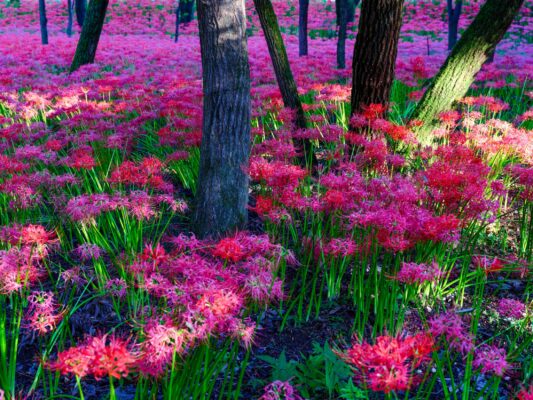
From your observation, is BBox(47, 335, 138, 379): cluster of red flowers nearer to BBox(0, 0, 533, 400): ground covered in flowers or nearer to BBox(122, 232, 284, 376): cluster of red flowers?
BBox(0, 0, 533, 400): ground covered in flowers

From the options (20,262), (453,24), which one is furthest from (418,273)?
(453,24)

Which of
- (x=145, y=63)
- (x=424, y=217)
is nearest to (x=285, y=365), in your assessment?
(x=424, y=217)

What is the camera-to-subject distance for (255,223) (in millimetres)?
4887

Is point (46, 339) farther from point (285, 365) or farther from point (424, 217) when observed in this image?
point (424, 217)

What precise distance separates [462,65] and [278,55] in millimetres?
2504

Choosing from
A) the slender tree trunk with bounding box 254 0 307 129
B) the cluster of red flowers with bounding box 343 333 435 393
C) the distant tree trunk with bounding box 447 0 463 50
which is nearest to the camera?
the cluster of red flowers with bounding box 343 333 435 393

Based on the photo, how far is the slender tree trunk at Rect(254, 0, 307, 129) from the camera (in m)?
5.50

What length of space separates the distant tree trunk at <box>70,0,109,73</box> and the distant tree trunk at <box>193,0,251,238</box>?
702cm

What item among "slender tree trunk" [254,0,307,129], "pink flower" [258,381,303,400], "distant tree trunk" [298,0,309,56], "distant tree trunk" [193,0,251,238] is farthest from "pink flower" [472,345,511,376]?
"distant tree trunk" [298,0,309,56]

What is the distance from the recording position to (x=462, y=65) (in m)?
6.12

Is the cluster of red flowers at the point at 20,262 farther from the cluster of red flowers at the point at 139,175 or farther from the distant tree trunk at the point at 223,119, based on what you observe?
the distant tree trunk at the point at 223,119

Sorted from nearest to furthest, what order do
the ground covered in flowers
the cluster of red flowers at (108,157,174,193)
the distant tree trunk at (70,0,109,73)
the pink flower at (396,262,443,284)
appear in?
1. the ground covered in flowers
2. the pink flower at (396,262,443,284)
3. the cluster of red flowers at (108,157,174,193)
4. the distant tree trunk at (70,0,109,73)

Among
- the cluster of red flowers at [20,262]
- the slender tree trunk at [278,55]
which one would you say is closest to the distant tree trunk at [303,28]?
the slender tree trunk at [278,55]

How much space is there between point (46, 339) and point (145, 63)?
43.6ft
